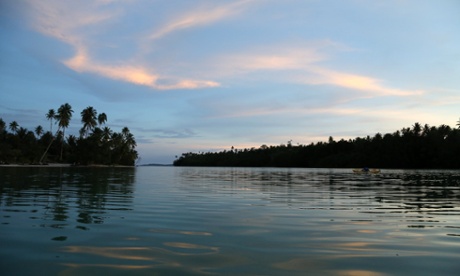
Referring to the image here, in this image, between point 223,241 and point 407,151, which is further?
point 407,151

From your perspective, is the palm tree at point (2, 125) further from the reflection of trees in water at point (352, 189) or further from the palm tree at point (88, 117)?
the reflection of trees in water at point (352, 189)

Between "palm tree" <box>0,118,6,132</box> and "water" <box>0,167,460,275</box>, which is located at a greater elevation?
"palm tree" <box>0,118,6,132</box>

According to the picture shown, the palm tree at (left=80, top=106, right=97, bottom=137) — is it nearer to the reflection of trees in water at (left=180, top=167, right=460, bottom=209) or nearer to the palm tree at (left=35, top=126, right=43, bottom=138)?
the palm tree at (left=35, top=126, right=43, bottom=138)

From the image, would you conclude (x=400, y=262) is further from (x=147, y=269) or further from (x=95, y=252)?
(x=95, y=252)

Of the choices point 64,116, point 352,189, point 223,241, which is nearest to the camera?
point 223,241

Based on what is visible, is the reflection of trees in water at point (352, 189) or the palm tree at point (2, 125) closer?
the reflection of trees in water at point (352, 189)

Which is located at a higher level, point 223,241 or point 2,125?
point 2,125

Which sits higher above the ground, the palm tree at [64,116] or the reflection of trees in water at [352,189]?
the palm tree at [64,116]

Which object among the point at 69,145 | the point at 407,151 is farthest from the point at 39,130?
the point at 407,151

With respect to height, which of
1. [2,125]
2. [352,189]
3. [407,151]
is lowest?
[352,189]

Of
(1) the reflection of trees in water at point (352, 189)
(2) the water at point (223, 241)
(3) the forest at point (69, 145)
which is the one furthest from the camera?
(3) the forest at point (69, 145)

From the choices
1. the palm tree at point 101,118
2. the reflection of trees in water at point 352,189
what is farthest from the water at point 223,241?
the palm tree at point 101,118

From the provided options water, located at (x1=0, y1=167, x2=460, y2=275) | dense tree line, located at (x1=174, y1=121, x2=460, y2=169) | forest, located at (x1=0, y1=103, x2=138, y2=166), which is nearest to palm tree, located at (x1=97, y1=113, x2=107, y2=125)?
forest, located at (x1=0, y1=103, x2=138, y2=166)

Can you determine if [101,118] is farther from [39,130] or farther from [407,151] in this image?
[407,151]
